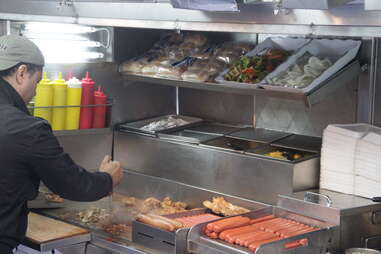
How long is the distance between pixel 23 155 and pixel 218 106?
2.12 meters

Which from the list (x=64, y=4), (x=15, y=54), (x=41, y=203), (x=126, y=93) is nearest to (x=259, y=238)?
(x=15, y=54)

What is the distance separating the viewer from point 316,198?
139 inches

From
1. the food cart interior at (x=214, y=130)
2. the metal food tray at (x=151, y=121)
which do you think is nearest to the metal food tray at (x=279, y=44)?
the food cart interior at (x=214, y=130)

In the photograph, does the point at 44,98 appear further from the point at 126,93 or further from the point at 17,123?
the point at 17,123

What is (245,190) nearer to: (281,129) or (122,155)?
(281,129)

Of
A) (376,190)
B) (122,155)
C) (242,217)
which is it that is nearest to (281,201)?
(242,217)

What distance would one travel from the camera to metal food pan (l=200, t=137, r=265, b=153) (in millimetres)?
4297

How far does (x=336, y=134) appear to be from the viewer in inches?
144

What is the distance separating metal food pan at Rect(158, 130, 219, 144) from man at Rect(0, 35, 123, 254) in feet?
3.93

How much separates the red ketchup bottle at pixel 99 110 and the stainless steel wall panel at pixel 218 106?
79 centimetres

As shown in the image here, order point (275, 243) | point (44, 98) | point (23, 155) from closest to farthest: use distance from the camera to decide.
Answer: point (275, 243), point (23, 155), point (44, 98)

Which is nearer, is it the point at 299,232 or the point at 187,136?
the point at 299,232

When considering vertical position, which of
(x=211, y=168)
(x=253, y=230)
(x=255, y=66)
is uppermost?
(x=255, y=66)

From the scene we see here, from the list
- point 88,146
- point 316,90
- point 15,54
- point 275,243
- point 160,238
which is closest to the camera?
point 275,243
